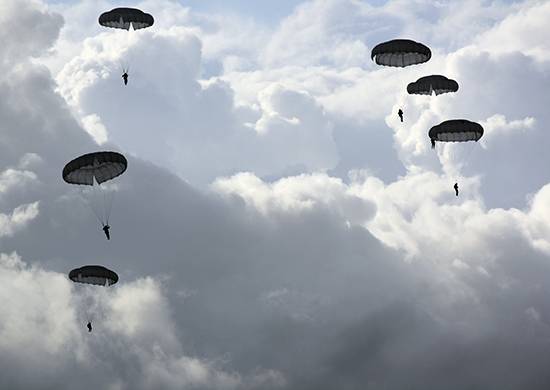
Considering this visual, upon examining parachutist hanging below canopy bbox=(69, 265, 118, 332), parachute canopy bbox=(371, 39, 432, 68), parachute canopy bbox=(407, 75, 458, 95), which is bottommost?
parachutist hanging below canopy bbox=(69, 265, 118, 332)

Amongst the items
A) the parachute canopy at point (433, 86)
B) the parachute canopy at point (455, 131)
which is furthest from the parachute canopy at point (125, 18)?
the parachute canopy at point (455, 131)

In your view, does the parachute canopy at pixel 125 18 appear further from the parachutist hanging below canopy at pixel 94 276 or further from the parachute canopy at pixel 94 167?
the parachutist hanging below canopy at pixel 94 276

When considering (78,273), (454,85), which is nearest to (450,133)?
(454,85)

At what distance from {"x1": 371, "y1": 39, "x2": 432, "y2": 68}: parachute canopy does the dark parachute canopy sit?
9.75 m

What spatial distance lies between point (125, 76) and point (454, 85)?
1920 inches

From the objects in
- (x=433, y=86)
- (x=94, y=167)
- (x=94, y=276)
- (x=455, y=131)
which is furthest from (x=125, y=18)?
(x=455, y=131)

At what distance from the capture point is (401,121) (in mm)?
119875

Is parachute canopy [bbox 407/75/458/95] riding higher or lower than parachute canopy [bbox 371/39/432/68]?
higher

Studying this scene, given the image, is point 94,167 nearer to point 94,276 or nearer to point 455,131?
point 94,276

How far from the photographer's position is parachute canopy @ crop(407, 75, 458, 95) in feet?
440

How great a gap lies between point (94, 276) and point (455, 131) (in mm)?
55717

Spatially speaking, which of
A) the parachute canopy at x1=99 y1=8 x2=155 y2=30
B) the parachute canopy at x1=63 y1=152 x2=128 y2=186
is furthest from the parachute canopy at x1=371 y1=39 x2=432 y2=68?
the parachute canopy at x1=63 y1=152 x2=128 y2=186

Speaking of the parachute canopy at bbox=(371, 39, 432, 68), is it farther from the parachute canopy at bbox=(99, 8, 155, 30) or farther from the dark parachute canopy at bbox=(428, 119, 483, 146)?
the parachute canopy at bbox=(99, 8, 155, 30)

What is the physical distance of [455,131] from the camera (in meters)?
127
